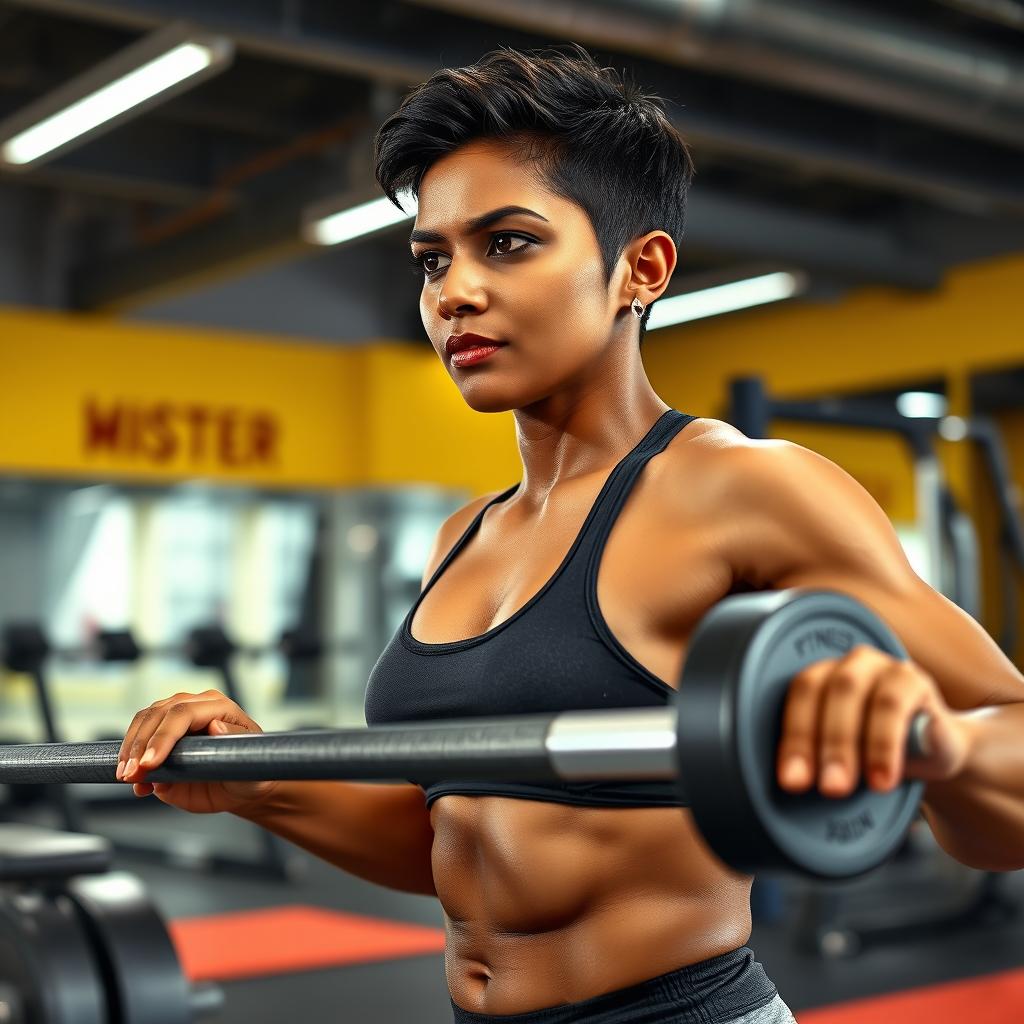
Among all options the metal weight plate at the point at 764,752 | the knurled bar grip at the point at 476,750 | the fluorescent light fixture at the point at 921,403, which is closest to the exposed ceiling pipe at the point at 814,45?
the knurled bar grip at the point at 476,750

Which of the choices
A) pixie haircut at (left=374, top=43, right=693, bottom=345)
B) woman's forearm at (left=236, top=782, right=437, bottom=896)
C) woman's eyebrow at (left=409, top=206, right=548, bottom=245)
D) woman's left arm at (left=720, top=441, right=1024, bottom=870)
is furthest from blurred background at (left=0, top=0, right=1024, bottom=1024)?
woman's left arm at (left=720, top=441, right=1024, bottom=870)

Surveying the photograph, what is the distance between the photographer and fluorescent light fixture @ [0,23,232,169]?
5199 millimetres

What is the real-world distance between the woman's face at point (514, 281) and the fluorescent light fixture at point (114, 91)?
4.36 m

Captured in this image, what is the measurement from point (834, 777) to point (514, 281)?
53 cm

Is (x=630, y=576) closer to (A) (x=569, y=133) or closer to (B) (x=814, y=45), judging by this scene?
(A) (x=569, y=133)

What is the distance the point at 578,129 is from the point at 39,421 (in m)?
8.29

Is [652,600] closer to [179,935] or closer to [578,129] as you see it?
[578,129]

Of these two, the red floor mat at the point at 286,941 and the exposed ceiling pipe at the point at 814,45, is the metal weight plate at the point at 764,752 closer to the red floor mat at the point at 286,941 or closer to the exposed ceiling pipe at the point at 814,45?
the red floor mat at the point at 286,941

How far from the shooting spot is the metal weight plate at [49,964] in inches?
88.5

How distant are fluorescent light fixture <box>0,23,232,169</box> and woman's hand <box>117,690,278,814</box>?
4381 mm

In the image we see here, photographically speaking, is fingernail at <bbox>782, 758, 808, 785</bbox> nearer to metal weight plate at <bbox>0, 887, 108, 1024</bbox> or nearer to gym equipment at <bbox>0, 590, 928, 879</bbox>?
gym equipment at <bbox>0, 590, 928, 879</bbox>

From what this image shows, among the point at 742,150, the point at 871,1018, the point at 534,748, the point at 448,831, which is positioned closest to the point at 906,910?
the point at 871,1018

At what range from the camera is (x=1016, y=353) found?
9000mm

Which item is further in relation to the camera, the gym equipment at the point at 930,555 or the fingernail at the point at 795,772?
the gym equipment at the point at 930,555
